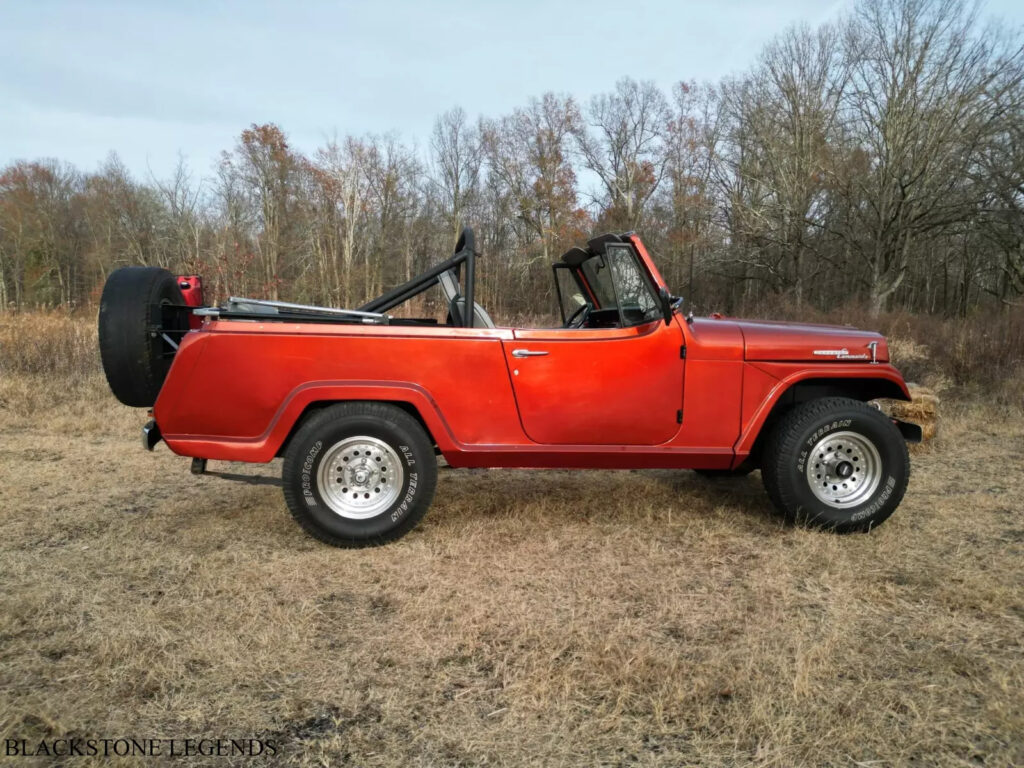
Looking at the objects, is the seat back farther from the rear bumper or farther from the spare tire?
the rear bumper

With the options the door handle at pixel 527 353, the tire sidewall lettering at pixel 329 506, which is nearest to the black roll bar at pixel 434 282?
the door handle at pixel 527 353

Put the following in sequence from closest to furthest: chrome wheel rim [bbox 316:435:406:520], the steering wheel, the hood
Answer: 1. chrome wheel rim [bbox 316:435:406:520]
2. the hood
3. the steering wheel

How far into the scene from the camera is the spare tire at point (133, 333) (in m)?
3.71

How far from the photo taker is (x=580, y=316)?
484cm

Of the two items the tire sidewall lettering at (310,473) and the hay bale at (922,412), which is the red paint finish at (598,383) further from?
the hay bale at (922,412)

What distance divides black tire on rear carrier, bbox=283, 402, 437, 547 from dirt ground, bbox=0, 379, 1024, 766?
17 centimetres

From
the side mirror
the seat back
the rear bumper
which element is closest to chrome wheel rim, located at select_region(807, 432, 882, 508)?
the side mirror

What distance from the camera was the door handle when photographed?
3789 millimetres

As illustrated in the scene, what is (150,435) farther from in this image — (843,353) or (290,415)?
(843,353)

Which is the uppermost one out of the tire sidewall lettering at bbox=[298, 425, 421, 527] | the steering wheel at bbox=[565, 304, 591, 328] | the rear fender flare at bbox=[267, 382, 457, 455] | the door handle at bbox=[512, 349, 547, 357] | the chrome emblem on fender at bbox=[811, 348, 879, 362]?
the steering wheel at bbox=[565, 304, 591, 328]

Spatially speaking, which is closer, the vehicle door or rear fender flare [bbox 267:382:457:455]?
rear fender flare [bbox 267:382:457:455]

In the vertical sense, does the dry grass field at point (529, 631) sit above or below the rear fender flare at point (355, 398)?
below

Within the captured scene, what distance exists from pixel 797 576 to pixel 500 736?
204 cm

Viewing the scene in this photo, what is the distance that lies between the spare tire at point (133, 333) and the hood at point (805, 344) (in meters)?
3.60
